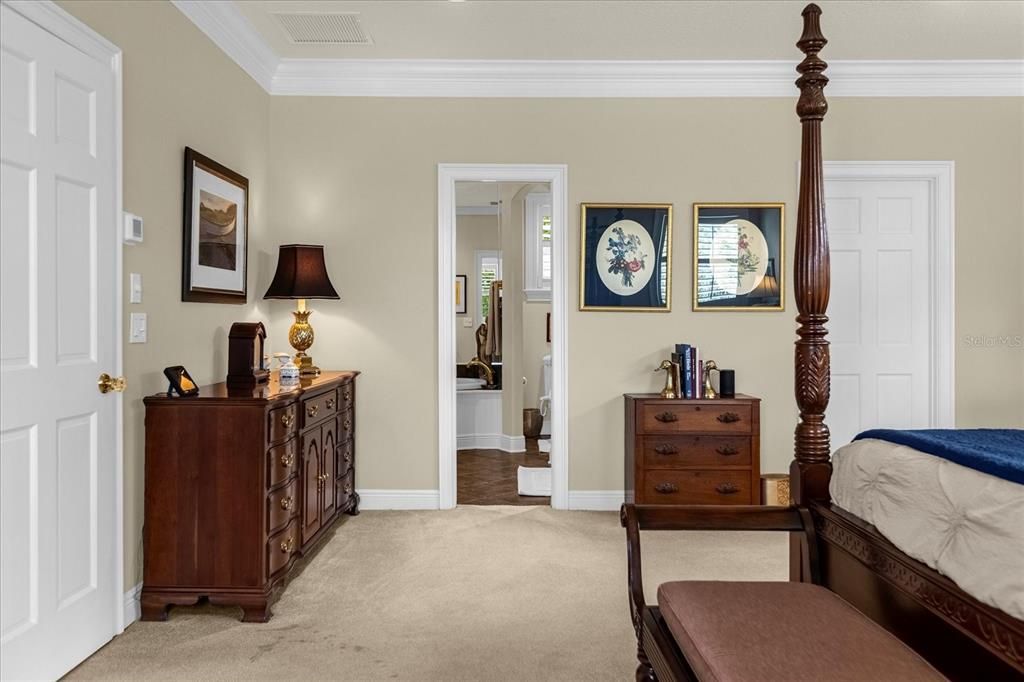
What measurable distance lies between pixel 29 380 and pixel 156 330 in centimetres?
81

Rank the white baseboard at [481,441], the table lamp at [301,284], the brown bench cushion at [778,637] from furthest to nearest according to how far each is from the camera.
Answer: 1. the white baseboard at [481,441]
2. the table lamp at [301,284]
3. the brown bench cushion at [778,637]

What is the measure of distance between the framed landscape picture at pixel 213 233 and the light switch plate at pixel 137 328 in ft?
1.23

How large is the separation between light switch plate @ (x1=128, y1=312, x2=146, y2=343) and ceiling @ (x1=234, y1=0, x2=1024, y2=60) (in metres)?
1.75

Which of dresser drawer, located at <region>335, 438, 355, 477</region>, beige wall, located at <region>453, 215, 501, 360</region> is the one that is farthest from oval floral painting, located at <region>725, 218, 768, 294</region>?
beige wall, located at <region>453, 215, 501, 360</region>

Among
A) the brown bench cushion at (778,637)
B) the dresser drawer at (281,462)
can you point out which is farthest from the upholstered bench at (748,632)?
the dresser drawer at (281,462)

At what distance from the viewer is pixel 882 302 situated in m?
4.48

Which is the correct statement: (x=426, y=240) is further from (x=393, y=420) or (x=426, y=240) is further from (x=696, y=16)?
(x=696, y=16)

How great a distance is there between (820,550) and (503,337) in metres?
4.43

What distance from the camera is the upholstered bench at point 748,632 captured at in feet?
4.52

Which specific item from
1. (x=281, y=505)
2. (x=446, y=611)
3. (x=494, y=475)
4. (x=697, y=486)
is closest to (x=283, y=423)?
(x=281, y=505)

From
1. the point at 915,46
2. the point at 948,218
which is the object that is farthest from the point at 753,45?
the point at 948,218

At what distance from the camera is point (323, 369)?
4434mm

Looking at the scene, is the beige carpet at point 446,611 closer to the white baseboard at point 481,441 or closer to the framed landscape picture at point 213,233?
the framed landscape picture at point 213,233

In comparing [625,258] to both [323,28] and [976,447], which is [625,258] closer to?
[323,28]
